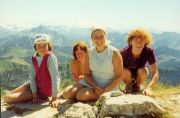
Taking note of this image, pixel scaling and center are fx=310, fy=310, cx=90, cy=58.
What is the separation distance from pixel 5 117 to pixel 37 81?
1855 mm

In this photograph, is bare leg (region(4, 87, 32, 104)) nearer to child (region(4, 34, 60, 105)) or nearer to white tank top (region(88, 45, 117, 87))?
child (region(4, 34, 60, 105))

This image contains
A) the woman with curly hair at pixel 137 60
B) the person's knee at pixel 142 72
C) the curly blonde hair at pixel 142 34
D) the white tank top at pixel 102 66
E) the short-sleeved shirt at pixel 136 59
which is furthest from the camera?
the person's knee at pixel 142 72

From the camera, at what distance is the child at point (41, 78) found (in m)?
9.52

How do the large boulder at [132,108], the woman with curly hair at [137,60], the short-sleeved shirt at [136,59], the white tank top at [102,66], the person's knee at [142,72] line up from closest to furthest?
the large boulder at [132,108], the white tank top at [102,66], the woman with curly hair at [137,60], the short-sleeved shirt at [136,59], the person's knee at [142,72]

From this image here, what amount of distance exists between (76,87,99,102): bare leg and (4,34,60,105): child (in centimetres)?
75

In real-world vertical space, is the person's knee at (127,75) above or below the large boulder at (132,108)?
above

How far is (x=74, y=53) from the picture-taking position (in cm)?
1180

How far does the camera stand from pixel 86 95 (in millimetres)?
9125

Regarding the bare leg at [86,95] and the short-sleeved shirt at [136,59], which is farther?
the short-sleeved shirt at [136,59]

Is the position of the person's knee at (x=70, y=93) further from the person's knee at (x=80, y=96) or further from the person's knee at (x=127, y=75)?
the person's knee at (x=127, y=75)

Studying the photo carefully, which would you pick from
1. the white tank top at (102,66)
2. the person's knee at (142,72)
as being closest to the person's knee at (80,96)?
the white tank top at (102,66)

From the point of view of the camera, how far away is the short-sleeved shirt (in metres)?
9.94

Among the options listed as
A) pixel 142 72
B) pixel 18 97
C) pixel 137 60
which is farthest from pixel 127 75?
pixel 18 97

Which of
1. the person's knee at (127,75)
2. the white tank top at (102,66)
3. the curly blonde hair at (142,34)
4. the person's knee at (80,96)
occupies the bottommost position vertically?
the person's knee at (80,96)
